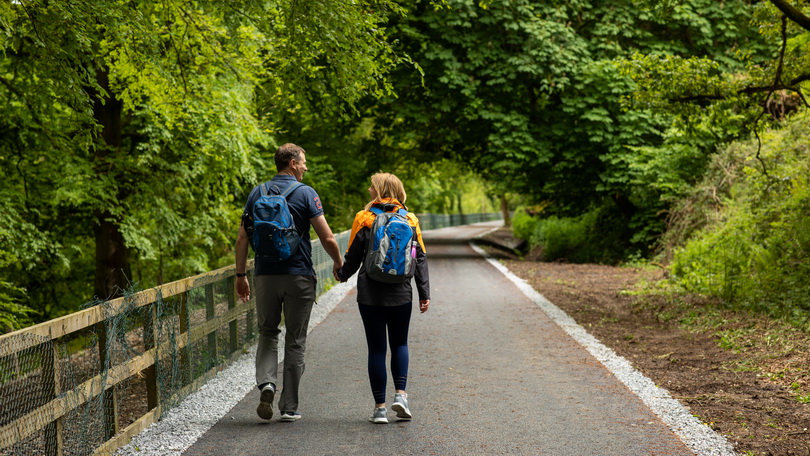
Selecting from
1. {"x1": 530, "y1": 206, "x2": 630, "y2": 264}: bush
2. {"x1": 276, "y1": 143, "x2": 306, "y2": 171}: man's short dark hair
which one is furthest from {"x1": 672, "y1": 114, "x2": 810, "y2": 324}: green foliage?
{"x1": 530, "y1": 206, "x2": 630, "y2": 264}: bush

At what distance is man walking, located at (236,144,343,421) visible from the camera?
5.63 m

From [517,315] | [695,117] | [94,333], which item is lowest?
[517,315]

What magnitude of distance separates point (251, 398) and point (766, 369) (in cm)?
470

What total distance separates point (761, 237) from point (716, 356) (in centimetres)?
453

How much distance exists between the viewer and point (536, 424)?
5.46 m

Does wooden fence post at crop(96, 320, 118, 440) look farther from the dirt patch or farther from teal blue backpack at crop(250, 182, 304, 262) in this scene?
the dirt patch

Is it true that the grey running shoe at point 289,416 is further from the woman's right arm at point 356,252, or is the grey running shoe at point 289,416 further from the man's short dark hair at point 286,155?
the man's short dark hair at point 286,155

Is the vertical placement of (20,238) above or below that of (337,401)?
above

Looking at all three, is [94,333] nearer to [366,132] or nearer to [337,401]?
[337,401]

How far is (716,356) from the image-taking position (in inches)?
312

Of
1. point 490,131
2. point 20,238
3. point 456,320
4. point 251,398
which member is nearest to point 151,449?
point 251,398

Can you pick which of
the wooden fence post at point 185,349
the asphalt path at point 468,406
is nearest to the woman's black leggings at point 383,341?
the asphalt path at point 468,406

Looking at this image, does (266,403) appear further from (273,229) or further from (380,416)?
(273,229)

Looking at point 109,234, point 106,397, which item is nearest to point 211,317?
point 106,397
